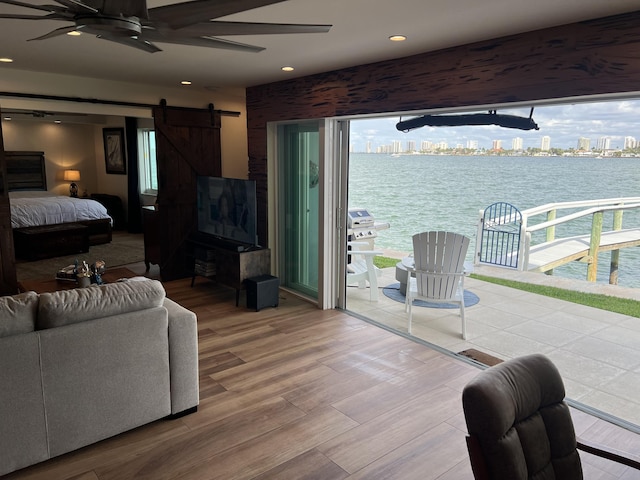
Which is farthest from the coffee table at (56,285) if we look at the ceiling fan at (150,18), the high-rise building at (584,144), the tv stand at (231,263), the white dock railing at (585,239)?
the high-rise building at (584,144)

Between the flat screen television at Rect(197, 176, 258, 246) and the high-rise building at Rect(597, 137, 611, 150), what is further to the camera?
the high-rise building at Rect(597, 137, 611, 150)

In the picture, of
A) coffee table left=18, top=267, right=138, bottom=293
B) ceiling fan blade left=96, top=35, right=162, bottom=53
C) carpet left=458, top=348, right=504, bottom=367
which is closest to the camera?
ceiling fan blade left=96, top=35, right=162, bottom=53

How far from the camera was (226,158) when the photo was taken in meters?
6.41

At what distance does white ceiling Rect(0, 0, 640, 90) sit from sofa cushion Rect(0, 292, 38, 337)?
156cm

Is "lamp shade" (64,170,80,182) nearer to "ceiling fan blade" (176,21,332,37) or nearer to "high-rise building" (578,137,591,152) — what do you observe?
"ceiling fan blade" (176,21,332,37)

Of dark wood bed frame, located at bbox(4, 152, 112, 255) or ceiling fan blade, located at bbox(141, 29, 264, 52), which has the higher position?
ceiling fan blade, located at bbox(141, 29, 264, 52)

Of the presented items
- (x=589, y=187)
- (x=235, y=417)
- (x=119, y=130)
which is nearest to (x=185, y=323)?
(x=235, y=417)

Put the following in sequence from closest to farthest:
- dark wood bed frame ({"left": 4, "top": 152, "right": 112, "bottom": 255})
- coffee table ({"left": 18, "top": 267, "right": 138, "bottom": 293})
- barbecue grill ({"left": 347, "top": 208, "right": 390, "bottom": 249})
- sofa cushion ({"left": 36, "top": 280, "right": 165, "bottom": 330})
→ 1. sofa cushion ({"left": 36, "top": 280, "right": 165, "bottom": 330})
2. coffee table ({"left": 18, "top": 267, "right": 138, "bottom": 293})
3. barbecue grill ({"left": 347, "top": 208, "right": 390, "bottom": 249})
4. dark wood bed frame ({"left": 4, "top": 152, "right": 112, "bottom": 255})

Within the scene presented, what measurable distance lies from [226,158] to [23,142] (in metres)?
5.35

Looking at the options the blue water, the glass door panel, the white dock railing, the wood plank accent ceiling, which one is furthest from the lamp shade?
the white dock railing

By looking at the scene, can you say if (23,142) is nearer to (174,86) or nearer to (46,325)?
(174,86)

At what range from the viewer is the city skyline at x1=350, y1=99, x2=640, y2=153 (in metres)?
7.30

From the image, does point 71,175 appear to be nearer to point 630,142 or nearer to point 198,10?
point 198,10

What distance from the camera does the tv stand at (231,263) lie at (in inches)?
192
